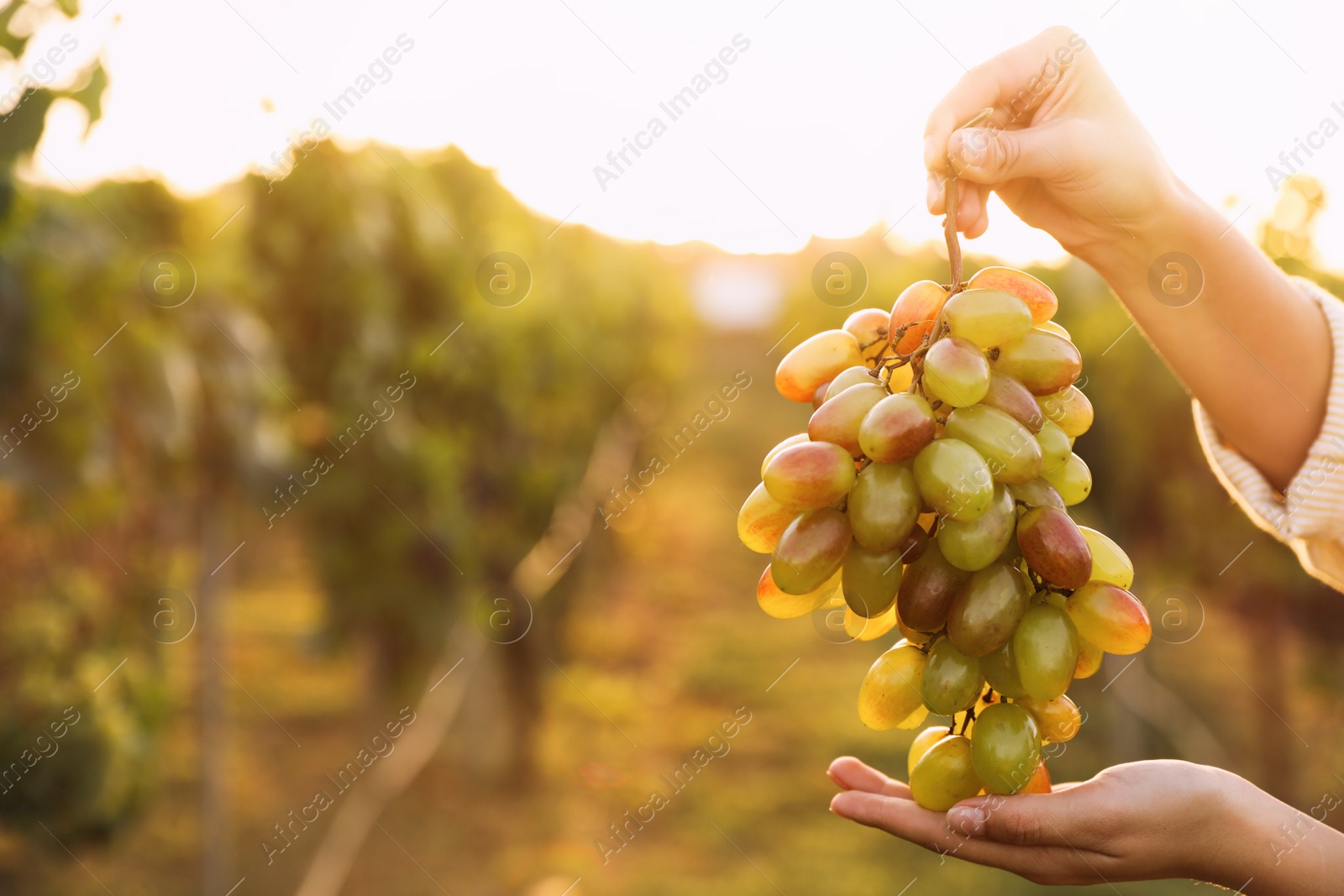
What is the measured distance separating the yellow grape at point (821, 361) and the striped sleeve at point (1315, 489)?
1.01 metres

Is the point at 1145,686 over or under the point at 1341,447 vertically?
under

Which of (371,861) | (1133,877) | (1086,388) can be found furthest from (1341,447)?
(1086,388)

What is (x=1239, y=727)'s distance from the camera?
8594 mm

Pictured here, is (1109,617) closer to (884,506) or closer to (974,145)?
(884,506)

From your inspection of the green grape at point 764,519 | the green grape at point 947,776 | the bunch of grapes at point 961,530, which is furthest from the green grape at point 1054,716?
the green grape at point 764,519

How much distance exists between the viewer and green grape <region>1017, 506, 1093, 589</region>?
4.00ft

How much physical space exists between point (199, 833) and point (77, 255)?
15.1 ft

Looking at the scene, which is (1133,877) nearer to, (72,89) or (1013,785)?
(1013,785)

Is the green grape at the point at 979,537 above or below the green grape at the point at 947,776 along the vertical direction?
above

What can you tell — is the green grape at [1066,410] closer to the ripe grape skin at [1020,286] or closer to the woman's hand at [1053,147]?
the ripe grape skin at [1020,286]

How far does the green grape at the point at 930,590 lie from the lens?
1.29 meters

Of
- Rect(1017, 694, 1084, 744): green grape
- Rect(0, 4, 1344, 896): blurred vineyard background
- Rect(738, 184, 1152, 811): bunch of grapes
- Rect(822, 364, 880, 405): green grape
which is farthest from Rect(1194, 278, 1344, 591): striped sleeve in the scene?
Rect(0, 4, 1344, 896): blurred vineyard background

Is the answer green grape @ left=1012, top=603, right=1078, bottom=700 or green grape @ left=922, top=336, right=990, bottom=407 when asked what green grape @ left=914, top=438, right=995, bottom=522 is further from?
green grape @ left=1012, top=603, right=1078, bottom=700

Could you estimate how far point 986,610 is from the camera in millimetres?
1253
